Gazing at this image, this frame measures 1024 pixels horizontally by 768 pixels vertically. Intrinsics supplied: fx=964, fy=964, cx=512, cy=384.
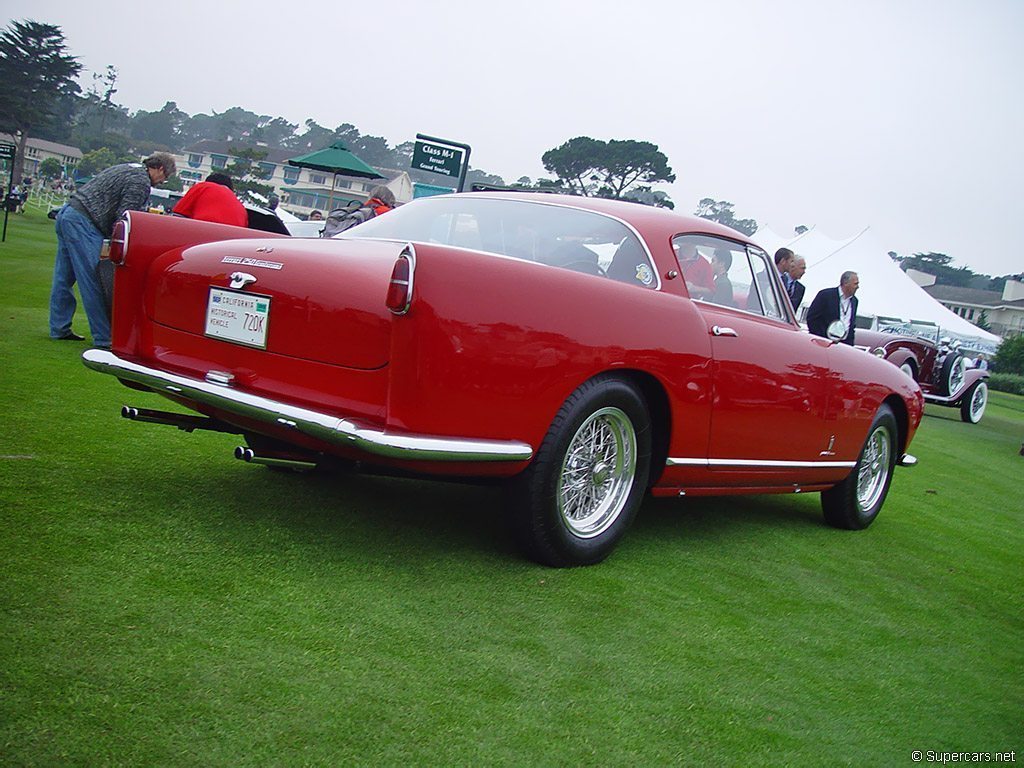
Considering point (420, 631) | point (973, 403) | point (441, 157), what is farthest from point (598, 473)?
point (973, 403)

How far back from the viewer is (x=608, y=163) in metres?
64.0

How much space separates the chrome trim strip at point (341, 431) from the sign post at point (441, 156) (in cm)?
1175

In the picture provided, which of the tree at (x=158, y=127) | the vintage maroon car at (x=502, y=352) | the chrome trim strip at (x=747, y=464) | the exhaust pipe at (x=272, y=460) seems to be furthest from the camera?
the tree at (x=158, y=127)

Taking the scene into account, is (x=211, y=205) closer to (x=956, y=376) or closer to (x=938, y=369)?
(x=938, y=369)

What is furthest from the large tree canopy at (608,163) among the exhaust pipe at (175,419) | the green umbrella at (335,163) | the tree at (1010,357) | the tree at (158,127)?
the tree at (158,127)

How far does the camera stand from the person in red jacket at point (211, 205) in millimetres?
7348

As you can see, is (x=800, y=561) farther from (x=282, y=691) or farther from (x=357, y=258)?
(x=282, y=691)

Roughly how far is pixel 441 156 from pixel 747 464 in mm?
11309

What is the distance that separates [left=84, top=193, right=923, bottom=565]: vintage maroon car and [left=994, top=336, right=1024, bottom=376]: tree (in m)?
42.4

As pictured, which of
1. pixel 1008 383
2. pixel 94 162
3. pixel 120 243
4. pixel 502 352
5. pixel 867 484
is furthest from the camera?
pixel 94 162

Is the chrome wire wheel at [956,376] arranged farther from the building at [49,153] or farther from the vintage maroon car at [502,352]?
the building at [49,153]

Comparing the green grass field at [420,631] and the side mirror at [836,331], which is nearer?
the green grass field at [420,631]

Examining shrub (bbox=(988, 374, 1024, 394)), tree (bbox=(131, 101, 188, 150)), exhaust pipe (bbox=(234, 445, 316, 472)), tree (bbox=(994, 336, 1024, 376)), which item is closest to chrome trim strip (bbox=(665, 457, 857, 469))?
exhaust pipe (bbox=(234, 445, 316, 472))

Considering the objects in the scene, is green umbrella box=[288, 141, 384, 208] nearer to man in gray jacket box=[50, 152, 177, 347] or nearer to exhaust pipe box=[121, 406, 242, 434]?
man in gray jacket box=[50, 152, 177, 347]
